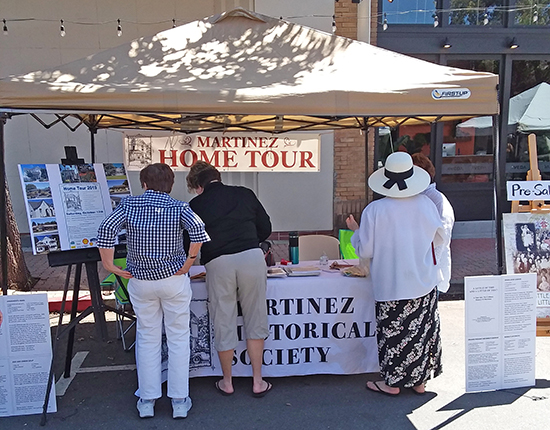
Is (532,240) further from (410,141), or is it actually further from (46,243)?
(410,141)

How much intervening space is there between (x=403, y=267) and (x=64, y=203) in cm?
251

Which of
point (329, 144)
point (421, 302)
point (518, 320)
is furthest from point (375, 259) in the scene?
point (329, 144)

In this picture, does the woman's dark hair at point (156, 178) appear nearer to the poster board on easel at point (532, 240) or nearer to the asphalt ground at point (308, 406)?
the asphalt ground at point (308, 406)

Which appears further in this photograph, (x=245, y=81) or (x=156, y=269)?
(x=245, y=81)

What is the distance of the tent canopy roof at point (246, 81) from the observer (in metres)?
3.16

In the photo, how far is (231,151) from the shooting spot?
5.79 m

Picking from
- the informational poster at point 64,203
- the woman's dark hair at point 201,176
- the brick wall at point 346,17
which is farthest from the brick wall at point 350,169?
the informational poster at point 64,203

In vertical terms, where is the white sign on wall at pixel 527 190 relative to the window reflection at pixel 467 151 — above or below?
below

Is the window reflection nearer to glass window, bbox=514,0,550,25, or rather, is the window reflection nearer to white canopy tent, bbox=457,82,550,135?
white canopy tent, bbox=457,82,550,135

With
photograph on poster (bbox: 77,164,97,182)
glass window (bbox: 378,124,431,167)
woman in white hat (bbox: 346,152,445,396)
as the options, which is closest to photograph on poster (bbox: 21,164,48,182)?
photograph on poster (bbox: 77,164,97,182)

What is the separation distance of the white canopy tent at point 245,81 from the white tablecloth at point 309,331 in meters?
1.36

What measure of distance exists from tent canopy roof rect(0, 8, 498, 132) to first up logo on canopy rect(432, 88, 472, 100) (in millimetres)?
10

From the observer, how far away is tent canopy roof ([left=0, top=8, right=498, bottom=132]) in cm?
316

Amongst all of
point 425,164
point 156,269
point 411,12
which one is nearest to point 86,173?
point 156,269
